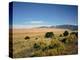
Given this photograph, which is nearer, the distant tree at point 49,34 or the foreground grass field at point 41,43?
the foreground grass field at point 41,43

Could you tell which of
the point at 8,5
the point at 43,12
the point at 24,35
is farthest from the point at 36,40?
the point at 8,5

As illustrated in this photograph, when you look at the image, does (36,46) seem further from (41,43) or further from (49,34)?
(49,34)

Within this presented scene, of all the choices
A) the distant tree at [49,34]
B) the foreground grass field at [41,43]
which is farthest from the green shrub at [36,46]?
the distant tree at [49,34]

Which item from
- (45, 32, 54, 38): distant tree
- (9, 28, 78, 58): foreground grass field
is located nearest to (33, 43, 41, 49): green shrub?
(9, 28, 78, 58): foreground grass field

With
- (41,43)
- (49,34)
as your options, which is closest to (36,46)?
(41,43)

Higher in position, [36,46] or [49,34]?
[49,34]

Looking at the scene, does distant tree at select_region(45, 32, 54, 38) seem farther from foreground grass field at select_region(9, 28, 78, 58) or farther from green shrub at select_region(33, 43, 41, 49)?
green shrub at select_region(33, 43, 41, 49)

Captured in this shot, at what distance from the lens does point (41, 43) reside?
6.89 feet

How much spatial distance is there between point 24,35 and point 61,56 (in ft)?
1.65

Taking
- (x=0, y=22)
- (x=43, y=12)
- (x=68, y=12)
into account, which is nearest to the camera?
(x=0, y=22)

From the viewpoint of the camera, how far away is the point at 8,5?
2012 mm

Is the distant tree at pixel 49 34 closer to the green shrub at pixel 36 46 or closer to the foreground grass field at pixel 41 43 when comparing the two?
the foreground grass field at pixel 41 43

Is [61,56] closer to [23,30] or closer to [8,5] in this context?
[23,30]

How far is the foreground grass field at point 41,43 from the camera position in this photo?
78.6 inches
